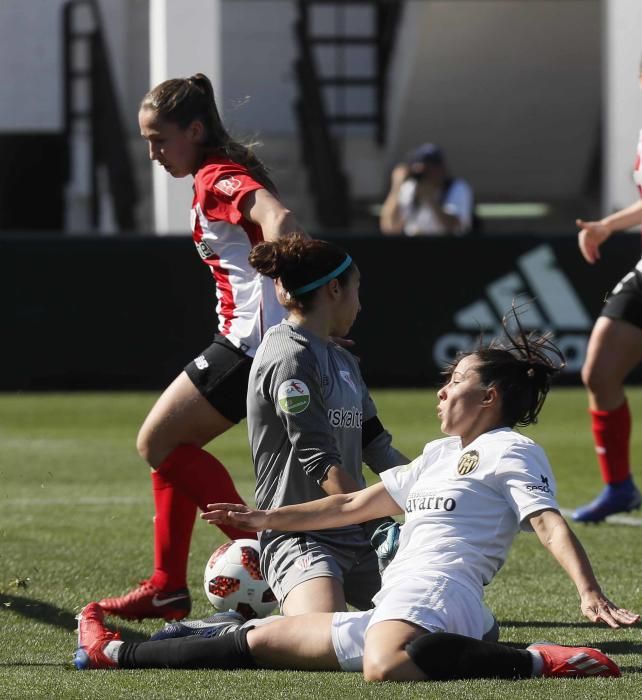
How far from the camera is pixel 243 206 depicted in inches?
207

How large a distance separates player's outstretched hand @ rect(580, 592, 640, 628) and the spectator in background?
33.1ft

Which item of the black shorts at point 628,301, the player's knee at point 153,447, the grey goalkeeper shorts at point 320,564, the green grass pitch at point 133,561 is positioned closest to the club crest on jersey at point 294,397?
the grey goalkeeper shorts at point 320,564

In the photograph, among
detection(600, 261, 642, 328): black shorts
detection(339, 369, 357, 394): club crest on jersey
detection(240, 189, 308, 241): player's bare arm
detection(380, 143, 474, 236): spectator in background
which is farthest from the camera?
detection(380, 143, 474, 236): spectator in background

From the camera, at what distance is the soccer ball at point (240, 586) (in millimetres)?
5117

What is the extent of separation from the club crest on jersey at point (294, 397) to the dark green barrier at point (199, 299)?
907cm

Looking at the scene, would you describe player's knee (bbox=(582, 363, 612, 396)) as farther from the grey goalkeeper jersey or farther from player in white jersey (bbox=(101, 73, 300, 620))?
the grey goalkeeper jersey

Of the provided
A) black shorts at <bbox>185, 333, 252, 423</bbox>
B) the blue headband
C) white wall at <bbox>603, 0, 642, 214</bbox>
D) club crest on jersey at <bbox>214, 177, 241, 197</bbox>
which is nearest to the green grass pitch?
black shorts at <bbox>185, 333, 252, 423</bbox>

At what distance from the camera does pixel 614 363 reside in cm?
730

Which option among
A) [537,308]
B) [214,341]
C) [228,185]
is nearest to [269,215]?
[228,185]

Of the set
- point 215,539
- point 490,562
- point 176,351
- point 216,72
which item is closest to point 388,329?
point 176,351

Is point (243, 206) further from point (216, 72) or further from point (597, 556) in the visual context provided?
point (216, 72)

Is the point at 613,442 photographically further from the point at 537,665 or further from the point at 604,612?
the point at 604,612

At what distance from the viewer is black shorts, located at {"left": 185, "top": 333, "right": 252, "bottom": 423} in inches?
212

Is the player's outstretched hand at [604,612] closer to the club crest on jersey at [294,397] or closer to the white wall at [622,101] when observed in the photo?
the club crest on jersey at [294,397]
